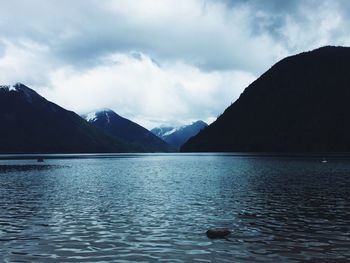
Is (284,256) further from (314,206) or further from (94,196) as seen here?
(94,196)

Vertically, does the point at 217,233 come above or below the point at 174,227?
above

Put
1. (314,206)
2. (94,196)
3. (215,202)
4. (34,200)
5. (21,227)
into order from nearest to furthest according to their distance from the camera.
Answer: (21,227) < (314,206) < (215,202) < (34,200) < (94,196)

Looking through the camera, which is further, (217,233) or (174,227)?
(174,227)

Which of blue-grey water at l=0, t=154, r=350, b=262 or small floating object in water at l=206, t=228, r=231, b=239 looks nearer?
blue-grey water at l=0, t=154, r=350, b=262

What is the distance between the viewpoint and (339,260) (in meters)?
24.2

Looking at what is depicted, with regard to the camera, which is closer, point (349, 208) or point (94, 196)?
point (349, 208)

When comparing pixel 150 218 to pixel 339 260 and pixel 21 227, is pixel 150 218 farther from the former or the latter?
pixel 339 260

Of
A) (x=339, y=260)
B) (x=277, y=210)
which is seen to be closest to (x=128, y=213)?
(x=277, y=210)

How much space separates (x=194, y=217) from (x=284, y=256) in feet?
51.1

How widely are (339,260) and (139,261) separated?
12194mm

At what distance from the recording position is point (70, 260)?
24.7 m

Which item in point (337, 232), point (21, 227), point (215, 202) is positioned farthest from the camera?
point (215, 202)

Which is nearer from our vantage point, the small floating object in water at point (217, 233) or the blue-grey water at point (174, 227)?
the blue-grey water at point (174, 227)

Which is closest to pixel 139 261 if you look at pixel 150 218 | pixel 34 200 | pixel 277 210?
pixel 150 218
